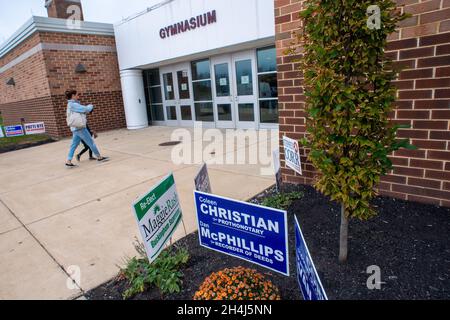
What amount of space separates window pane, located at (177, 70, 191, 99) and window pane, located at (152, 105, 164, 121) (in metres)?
1.56

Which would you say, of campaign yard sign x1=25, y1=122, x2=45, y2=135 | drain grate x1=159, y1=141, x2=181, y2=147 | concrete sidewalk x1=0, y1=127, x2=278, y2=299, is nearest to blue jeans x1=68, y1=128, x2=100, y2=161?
concrete sidewalk x1=0, y1=127, x2=278, y2=299

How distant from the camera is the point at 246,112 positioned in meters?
9.80

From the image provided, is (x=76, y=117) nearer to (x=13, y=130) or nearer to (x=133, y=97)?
(x=133, y=97)

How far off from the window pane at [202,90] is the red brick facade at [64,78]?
3.81 m

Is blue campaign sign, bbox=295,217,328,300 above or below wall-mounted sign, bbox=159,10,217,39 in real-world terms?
below

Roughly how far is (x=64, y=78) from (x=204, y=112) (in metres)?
5.33

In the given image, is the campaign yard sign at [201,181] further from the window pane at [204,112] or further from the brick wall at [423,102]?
the window pane at [204,112]

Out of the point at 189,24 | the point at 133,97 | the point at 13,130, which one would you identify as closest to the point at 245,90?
the point at 189,24

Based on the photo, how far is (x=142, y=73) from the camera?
42.6 ft

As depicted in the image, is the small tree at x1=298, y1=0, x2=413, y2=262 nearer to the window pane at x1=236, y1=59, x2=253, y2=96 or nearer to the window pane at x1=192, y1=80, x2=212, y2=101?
the window pane at x1=236, y1=59, x2=253, y2=96

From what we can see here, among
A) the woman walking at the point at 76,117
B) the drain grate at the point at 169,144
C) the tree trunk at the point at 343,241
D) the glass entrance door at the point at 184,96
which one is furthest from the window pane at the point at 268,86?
the tree trunk at the point at 343,241

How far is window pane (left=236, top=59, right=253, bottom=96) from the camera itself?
30.6ft

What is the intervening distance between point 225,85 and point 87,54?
19.0ft
